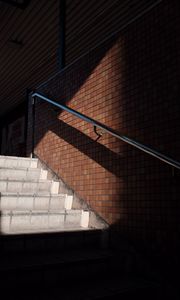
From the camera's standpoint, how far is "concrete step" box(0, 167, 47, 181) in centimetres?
375

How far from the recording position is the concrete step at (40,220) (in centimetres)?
273

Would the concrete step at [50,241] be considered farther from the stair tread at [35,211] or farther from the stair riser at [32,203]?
the stair riser at [32,203]

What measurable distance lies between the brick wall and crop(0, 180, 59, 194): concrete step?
0.19m

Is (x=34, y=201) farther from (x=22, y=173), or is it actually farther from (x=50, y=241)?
(x=22, y=173)

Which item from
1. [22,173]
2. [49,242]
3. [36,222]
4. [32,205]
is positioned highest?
[22,173]

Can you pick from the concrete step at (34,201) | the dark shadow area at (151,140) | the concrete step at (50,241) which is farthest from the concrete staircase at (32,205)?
the dark shadow area at (151,140)

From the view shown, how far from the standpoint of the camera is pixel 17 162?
4.19 m

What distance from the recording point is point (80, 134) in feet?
11.7

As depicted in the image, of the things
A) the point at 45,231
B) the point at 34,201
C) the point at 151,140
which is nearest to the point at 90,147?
the point at 34,201

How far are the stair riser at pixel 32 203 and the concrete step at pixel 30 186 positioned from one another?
0.37 meters

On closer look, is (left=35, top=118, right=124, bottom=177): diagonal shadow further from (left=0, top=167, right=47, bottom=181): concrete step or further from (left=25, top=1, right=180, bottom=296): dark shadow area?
(left=0, top=167, right=47, bottom=181): concrete step

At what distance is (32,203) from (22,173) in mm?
788

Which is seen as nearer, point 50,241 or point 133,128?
point 50,241

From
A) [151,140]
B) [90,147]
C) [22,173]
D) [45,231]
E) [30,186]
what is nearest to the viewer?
[151,140]
